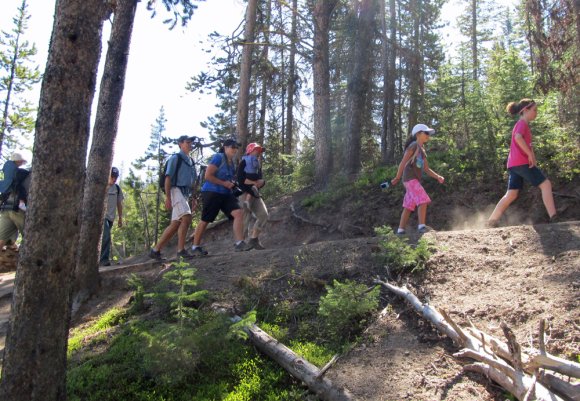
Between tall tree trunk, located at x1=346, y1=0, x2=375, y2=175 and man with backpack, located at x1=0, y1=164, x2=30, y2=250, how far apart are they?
929 cm

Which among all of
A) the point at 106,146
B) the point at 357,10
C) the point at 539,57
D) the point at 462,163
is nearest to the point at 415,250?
the point at 106,146

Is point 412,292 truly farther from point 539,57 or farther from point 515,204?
point 539,57

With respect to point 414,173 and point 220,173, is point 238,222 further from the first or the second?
point 414,173

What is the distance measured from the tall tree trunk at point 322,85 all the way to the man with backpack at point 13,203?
8288mm

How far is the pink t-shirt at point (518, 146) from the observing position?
22.0 ft

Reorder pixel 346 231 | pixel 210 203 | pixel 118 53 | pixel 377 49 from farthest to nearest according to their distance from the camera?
pixel 377 49, pixel 346 231, pixel 210 203, pixel 118 53

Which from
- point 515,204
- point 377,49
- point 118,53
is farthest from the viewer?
point 377,49

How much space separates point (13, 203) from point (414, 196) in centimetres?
833

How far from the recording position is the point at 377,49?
16.3 meters

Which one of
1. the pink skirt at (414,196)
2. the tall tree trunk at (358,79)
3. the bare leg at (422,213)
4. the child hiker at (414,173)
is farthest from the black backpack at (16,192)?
the tall tree trunk at (358,79)

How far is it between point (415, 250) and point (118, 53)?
17.4ft

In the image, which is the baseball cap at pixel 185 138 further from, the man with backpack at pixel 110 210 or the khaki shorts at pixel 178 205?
the man with backpack at pixel 110 210

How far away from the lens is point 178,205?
7.64 meters

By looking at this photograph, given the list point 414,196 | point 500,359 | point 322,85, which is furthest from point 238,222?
point 322,85
